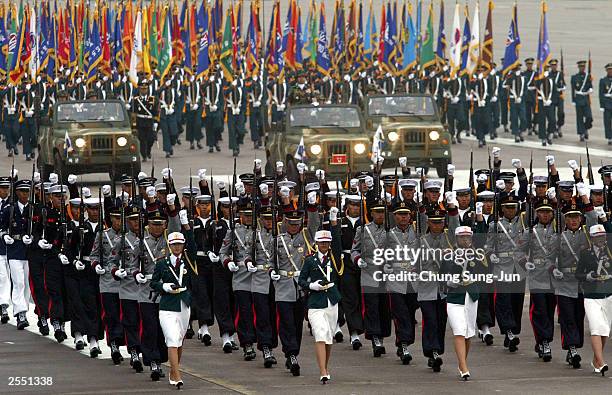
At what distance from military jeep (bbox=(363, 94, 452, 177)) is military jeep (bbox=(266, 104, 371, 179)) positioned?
0.88 metres

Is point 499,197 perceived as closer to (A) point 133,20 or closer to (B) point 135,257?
(B) point 135,257

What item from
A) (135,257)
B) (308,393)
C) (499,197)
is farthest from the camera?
(499,197)

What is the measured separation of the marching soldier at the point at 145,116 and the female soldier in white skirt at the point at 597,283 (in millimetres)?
19546

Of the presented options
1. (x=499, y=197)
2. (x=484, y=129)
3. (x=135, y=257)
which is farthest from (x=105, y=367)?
(x=484, y=129)

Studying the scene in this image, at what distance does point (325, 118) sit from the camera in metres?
32.0

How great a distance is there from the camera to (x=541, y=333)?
713 inches

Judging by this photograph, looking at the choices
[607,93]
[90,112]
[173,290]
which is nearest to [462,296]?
[173,290]

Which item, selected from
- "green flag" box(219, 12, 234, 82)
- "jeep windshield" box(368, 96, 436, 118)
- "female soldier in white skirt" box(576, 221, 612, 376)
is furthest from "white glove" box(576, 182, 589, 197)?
"green flag" box(219, 12, 234, 82)

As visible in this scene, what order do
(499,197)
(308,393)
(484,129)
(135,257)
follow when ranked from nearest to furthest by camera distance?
(308,393)
(135,257)
(499,197)
(484,129)

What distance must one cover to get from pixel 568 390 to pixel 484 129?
23284mm

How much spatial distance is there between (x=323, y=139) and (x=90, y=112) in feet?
15.7

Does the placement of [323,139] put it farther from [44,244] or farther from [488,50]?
[44,244]

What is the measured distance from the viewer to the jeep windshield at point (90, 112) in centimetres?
3344

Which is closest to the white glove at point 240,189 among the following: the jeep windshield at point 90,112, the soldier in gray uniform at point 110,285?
the soldier in gray uniform at point 110,285
